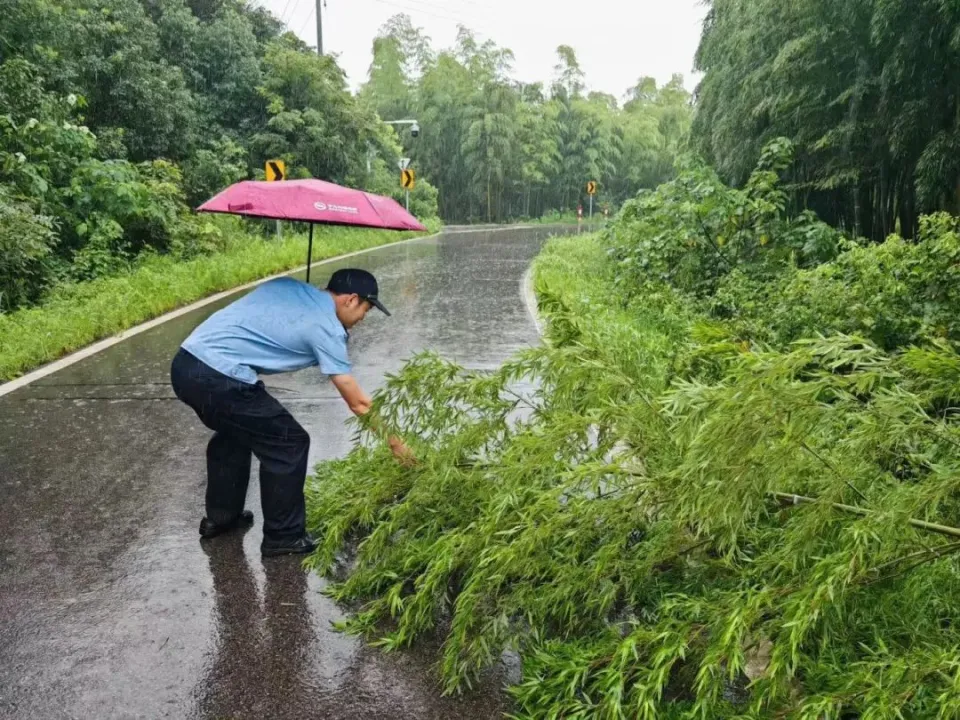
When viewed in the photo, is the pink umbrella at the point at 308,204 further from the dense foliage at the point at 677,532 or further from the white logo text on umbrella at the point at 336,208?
the dense foliage at the point at 677,532

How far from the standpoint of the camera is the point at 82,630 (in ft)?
11.0

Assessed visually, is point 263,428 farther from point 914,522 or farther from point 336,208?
point 914,522

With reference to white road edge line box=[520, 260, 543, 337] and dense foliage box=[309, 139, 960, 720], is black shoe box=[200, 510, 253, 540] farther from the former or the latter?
white road edge line box=[520, 260, 543, 337]

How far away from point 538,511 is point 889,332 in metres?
4.89

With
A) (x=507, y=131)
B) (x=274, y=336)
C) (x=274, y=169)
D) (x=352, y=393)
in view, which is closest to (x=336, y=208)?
(x=274, y=336)

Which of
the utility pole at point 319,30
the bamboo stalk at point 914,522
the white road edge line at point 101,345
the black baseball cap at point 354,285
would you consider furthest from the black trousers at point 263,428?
the utility pole at point 319,30

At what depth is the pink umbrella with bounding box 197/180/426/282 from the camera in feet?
13.3

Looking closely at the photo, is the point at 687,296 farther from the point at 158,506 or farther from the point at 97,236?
the point at 97,236

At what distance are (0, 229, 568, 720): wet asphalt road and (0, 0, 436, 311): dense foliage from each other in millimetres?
5995

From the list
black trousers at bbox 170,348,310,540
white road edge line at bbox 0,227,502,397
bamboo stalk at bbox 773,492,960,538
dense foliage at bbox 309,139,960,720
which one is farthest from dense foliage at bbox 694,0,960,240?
black trousers at bbox 170,348,310,540

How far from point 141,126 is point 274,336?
1956cm

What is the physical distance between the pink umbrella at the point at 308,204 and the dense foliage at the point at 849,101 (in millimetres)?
6938

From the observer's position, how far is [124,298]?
11.4 meters

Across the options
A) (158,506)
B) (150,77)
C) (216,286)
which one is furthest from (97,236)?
(158,506)
